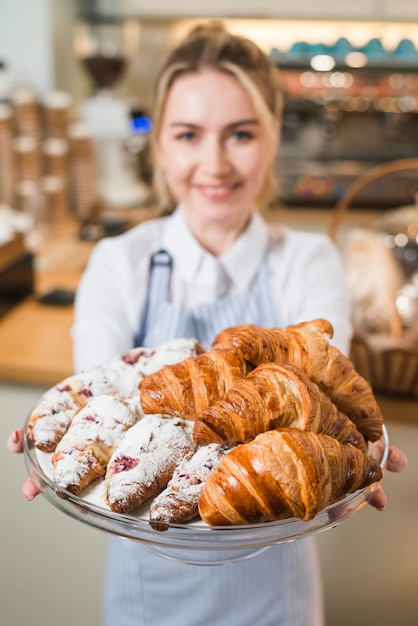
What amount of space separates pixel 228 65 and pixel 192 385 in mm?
637

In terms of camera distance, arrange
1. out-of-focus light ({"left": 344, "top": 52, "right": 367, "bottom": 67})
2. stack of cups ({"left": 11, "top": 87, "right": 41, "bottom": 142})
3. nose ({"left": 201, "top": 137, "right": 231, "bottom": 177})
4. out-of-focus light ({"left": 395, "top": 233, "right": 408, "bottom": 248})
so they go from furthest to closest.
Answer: out-of-focus light ({"left": 344, "top": 52, "right": 367, "bottom": 67})
stack of cups ({"left": 11, "top": 87, "right": 41, "bottom": 142})
out-of-focus light ({"left": 395, "top": 233, "right": 408, "bottom": 248})
nose ({"left": 201, "top": 137, "right": 231, "bottom": 177})

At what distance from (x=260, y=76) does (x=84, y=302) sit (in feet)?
1.49

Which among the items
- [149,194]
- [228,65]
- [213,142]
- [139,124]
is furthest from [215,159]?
[149,194]

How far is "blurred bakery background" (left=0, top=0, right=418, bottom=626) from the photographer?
0.82m

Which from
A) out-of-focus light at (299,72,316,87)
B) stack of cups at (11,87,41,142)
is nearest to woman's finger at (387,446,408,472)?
stack of cups at (11,87,41,142)

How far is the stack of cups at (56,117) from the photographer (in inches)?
91.4

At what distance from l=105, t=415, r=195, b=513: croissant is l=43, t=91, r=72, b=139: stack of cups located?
2.00m

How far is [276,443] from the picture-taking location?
484mm

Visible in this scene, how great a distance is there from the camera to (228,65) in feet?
3.37

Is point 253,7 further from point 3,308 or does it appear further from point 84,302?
point 84,302

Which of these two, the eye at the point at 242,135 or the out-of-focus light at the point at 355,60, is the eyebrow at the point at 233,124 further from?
the out-of-focus light at the point at 355,60

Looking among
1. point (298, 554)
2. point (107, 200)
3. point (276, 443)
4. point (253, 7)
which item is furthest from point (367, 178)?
point (253, 7)

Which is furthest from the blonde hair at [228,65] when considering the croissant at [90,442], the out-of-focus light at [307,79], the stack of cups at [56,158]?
the out-of-focus light at [307,79]

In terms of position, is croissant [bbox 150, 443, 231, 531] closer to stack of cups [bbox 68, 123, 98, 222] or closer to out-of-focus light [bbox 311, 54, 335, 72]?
stack of cups [bbox 68, 123, 98, 222]
